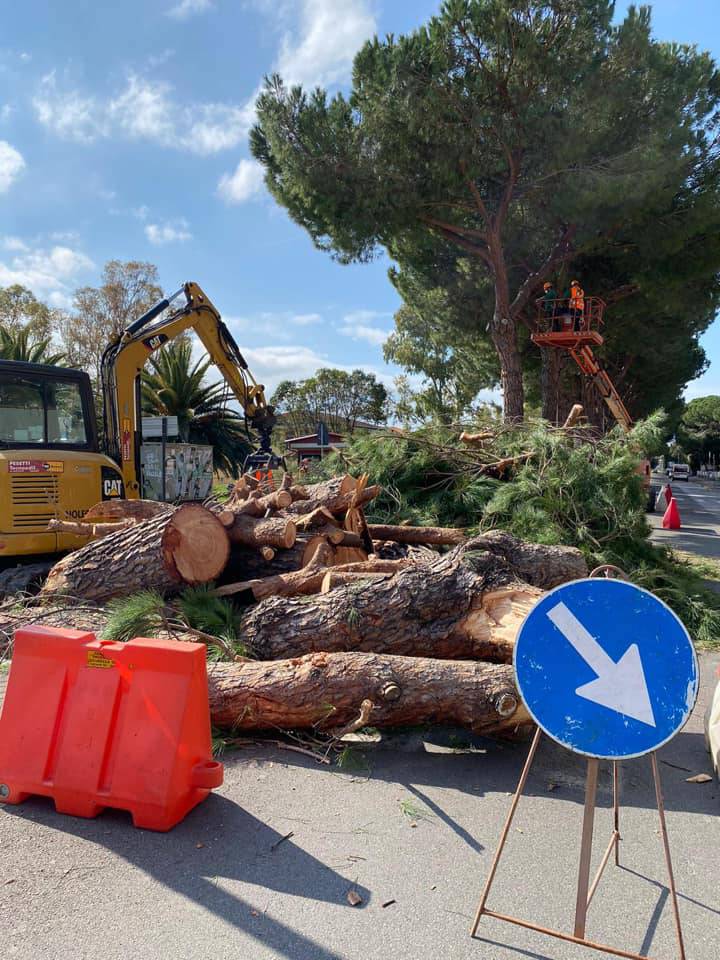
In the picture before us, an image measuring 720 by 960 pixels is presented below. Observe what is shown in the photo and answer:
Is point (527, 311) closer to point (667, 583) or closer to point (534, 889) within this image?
point (667, 583)

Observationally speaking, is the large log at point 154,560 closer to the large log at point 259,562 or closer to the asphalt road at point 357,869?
the large log at point 259,562

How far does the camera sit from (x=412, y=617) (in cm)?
523

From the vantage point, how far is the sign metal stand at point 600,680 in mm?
2541

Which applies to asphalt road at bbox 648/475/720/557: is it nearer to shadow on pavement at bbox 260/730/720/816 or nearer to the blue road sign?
shadow on pavement at bbox 260/730/720/816

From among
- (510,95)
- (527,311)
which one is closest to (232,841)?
(510,95)

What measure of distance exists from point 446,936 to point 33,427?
7801 mm

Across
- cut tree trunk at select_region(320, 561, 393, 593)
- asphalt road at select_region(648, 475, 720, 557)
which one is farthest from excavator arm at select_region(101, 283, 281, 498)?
asphalt road at select_region(648, 475, 720, 557)

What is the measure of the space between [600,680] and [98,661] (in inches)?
99.8

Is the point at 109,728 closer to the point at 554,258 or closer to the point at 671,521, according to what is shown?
the point at 671,521

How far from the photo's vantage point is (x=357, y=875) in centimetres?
311

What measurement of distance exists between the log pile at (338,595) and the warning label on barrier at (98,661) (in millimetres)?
941

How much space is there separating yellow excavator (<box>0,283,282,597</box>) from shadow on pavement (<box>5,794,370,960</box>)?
5059 mm

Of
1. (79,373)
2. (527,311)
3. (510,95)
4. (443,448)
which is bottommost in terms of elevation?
(443,448)

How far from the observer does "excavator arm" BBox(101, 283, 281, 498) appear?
10602 mm
